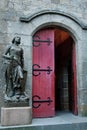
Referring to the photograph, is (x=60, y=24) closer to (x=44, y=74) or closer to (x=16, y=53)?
(x=44, y=74)

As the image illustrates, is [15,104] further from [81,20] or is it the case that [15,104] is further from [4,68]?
[81,20]

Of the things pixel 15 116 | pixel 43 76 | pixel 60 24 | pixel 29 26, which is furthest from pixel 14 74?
pixel 60 24

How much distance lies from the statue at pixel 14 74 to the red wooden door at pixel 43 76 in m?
0.78

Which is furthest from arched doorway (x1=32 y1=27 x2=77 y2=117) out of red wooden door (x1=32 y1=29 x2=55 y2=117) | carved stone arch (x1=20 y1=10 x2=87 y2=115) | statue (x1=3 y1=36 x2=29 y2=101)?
statue (x1=3 y1=36 x2=29 y2=101)

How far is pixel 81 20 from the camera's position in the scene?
646 centimetres

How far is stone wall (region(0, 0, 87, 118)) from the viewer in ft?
19.2

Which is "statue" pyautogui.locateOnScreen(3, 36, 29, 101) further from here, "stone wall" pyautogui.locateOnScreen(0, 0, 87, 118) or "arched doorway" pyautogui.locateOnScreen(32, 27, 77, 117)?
"arched doorway" pyautogui.locateOnScreen(32, 27, 77, 117)

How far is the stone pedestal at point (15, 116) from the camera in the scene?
5012mm

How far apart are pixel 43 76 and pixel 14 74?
1.12 meters

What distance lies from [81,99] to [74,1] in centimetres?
271

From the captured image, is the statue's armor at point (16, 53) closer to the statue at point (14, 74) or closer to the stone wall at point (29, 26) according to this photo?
the statue at point (14, 74)

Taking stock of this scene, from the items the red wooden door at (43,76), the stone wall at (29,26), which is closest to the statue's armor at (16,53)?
the stone wall at (29,26)

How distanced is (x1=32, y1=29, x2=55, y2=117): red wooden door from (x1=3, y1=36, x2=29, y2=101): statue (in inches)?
30.6

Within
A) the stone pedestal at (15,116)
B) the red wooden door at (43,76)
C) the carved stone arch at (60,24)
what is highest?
the carved stone arch at (60,24)
